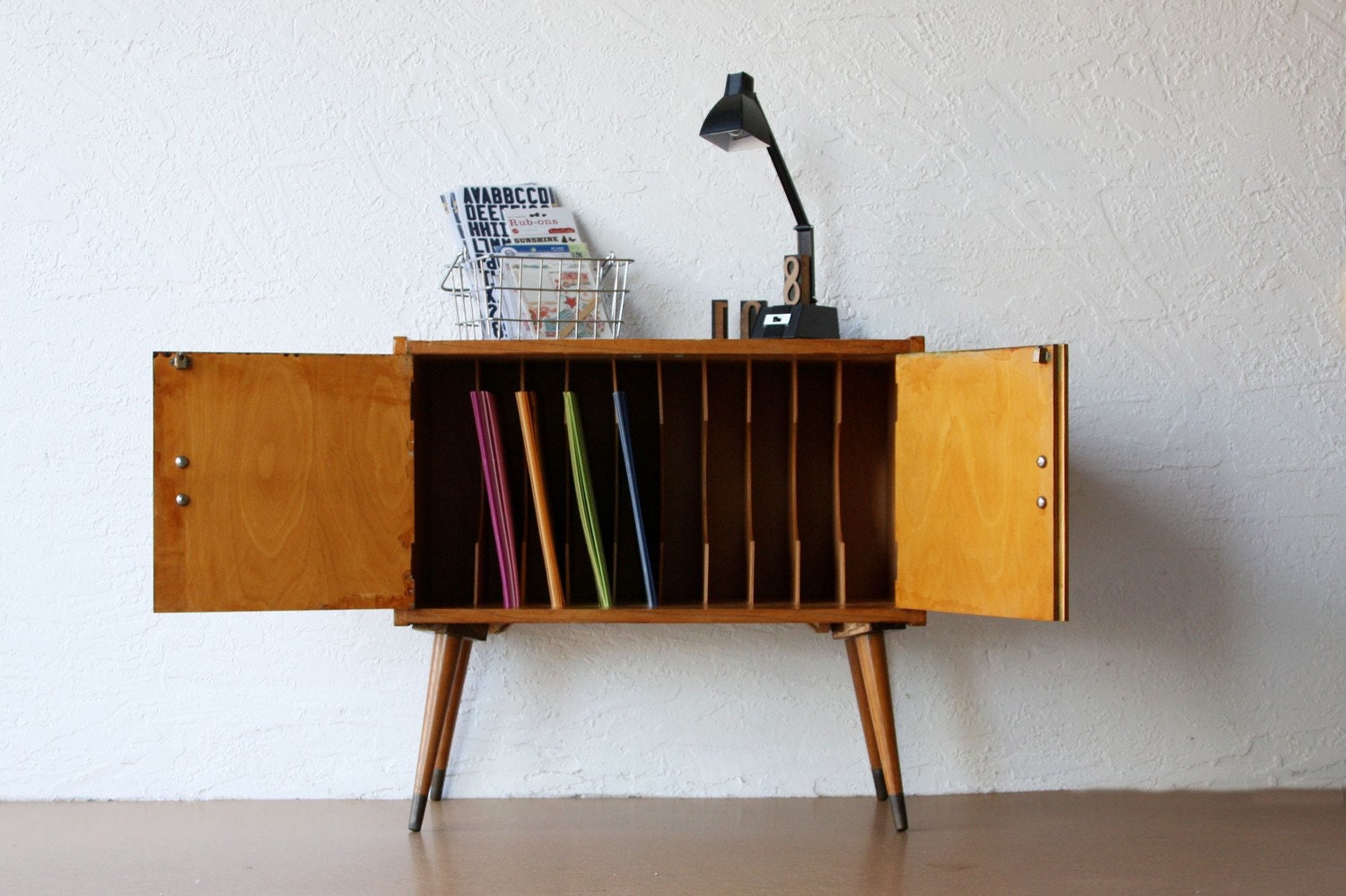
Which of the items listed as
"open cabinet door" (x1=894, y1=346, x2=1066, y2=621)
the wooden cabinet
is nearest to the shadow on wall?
the wooden cabinet

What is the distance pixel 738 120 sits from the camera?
1825 millimetres

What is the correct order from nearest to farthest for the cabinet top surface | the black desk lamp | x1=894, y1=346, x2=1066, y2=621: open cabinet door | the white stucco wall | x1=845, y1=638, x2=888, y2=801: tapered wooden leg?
1. x1=894, y1=346, x2=1066, y2=621: open cabinet door
2. the cabinet top surface
3. the black desk lamp
4. x1=845, y1=638, x2=888, y2=801: tapered wooden leg
5. the white stucco wall

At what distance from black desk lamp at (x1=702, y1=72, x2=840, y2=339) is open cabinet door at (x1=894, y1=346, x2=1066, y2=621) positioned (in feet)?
0.57

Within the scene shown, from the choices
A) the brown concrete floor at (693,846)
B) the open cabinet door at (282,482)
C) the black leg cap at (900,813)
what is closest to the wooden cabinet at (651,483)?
the open cabinet door at (282,482)

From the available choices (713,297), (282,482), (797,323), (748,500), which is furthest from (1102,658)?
(282,482)

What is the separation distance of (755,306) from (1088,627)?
891 mm

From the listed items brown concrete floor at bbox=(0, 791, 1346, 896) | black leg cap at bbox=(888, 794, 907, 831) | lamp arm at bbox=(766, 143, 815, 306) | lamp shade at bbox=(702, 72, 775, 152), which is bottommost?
brown concrete floor at bbox=(0, 791, 1346, 896)

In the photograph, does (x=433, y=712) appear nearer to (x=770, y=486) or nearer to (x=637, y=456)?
(x=637, y=456)

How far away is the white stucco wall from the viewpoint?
2.08 metres

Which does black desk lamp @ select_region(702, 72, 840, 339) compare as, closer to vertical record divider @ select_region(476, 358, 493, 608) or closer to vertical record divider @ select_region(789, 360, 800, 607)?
vertical record divider @ select_region(789, 360, 800, 607)

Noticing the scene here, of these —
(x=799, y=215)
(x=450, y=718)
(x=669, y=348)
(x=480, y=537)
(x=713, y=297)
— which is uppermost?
(x=799, y=215)

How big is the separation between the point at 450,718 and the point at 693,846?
0.50 metres

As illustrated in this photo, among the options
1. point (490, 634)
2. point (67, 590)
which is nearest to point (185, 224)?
point (67, 590)

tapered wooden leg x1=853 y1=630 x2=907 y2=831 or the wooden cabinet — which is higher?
the wooden cabinet
